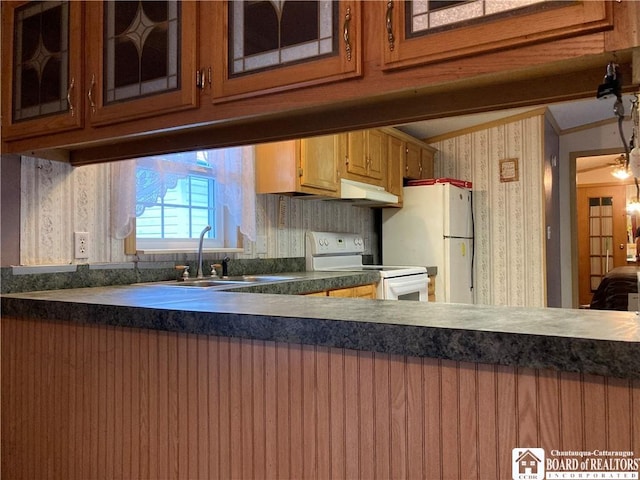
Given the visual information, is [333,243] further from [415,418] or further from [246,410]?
[415,418]

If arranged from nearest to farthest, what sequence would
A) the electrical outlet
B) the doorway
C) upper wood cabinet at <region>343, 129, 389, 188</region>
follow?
the electrical outlet
upper wood cabinet at <region>343, 129, 389, 188</region>
the doorway

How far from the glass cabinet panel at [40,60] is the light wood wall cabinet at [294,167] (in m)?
1.32

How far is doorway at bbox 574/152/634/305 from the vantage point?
28.0 feet

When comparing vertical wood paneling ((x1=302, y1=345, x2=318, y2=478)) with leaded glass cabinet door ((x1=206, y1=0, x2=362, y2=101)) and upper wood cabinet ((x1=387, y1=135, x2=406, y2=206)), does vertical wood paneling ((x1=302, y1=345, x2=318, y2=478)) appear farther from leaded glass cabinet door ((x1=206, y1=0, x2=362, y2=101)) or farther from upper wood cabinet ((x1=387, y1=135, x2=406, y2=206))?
upper wood cabinet ((x1=387, y1=135, x2=406, y2=206))

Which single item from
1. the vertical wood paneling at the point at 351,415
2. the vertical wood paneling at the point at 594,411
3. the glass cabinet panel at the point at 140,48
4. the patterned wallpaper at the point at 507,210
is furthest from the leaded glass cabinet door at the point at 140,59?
the patterned wallpaper at the point at 507,210

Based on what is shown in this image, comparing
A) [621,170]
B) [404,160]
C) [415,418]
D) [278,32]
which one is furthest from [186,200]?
[621,170]

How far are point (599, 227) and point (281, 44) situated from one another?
8989 millimetres

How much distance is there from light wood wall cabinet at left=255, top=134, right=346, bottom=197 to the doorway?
6855mm

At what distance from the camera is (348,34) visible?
3.88 ft

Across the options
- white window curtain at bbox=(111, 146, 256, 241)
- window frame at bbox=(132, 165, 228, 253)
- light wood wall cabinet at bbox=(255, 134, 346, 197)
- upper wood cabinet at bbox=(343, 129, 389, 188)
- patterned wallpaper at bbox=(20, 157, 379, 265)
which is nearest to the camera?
patterned wallpaper at bbox=(20, 157, 379, 265)

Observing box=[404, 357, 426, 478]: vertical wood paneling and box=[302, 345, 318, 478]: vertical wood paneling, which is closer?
box=[404, 357, 426, 478]: vertical wood paneling

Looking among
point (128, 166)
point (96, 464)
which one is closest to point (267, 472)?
point (96, 464)

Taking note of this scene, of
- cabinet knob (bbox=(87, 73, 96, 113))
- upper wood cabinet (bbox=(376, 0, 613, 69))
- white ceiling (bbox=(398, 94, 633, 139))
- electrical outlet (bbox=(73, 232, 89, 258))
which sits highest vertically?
white ceiling (bbox=(398, 94, 633, 139))

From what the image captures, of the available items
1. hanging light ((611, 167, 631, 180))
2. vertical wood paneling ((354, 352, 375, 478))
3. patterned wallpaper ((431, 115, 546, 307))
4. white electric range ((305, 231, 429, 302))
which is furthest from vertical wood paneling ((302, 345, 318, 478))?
patterned wallpaper ((431, 115, 546, 307))
